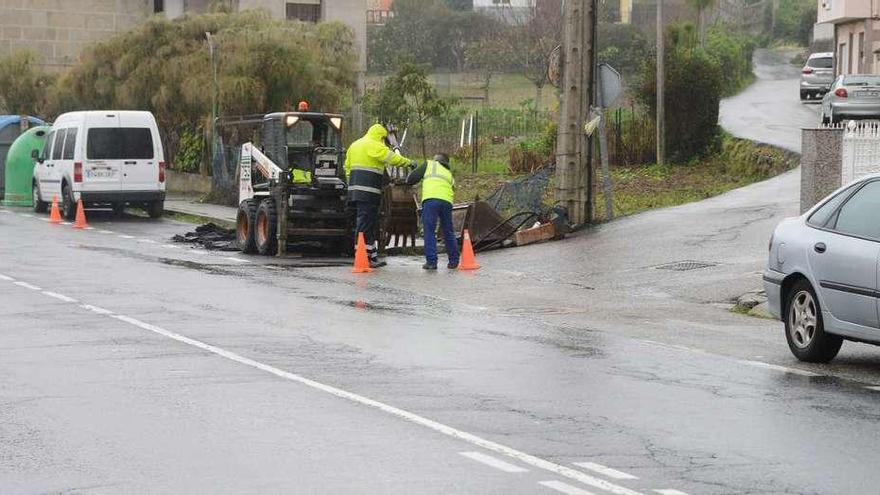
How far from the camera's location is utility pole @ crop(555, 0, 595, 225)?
25.2 metres

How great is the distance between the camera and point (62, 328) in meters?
14.4

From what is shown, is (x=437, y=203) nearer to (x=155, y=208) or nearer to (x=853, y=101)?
(x=155, y=208)

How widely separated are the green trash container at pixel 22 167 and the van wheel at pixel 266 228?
15184mm

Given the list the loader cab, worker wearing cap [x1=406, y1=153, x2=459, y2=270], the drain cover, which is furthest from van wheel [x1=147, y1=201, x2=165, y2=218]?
the drain cover

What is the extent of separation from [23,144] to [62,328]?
A: 2473 centimetres

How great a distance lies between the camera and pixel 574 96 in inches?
999

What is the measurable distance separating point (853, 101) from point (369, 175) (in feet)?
66.6

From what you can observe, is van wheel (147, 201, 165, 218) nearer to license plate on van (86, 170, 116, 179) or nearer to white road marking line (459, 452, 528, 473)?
license plate on van (86, 170, 116, 179)

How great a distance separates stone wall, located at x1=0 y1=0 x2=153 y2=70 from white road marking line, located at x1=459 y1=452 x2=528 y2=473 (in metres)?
56.6

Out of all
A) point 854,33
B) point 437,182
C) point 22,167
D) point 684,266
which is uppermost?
point 854,33

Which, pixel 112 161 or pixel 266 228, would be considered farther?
pixel 112 161

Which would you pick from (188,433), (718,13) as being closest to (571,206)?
(188,433)

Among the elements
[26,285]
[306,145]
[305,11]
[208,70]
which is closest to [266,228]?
[306,145]

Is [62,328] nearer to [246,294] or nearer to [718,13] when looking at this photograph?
[246,294]
